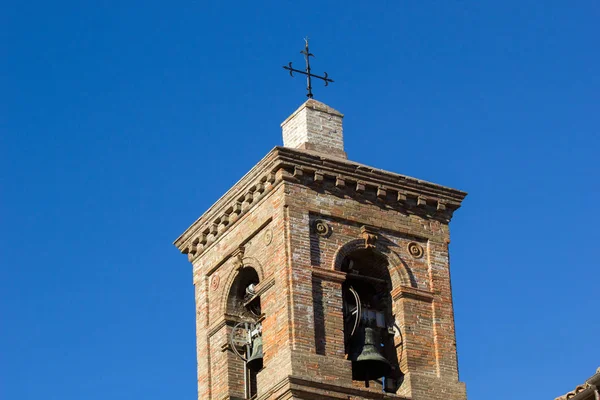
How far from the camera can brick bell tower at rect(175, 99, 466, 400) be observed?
103ft

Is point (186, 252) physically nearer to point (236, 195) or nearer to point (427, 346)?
point (236, 195)

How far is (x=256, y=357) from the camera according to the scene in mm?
32406

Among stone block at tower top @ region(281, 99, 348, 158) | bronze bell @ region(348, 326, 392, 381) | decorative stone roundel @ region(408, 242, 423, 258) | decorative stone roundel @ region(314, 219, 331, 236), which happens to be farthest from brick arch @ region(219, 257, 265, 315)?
decorative stone roundel @ region(408, 242, 423, 258)

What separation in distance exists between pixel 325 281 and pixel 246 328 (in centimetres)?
209

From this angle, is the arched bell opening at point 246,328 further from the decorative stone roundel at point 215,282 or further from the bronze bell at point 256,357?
the decorative stone roundel at point 215,282

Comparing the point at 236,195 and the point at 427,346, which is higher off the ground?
the point at 236,195

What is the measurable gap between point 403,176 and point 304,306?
140 inches

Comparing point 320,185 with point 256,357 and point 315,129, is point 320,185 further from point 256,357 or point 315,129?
point 256,357

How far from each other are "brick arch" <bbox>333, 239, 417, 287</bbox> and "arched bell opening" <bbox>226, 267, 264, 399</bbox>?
184 cm

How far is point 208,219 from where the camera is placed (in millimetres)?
34344

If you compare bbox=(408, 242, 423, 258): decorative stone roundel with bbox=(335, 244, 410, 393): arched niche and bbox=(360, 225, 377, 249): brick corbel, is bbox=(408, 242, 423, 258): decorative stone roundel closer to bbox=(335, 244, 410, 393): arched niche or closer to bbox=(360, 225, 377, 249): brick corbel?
bbox=(335, 244, 410, 393): arched niche

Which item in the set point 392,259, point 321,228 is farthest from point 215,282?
point 392,259

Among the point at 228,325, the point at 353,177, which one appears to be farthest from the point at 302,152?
the point at 228,325

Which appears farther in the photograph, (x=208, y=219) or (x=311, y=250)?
(x=208, y=219)
